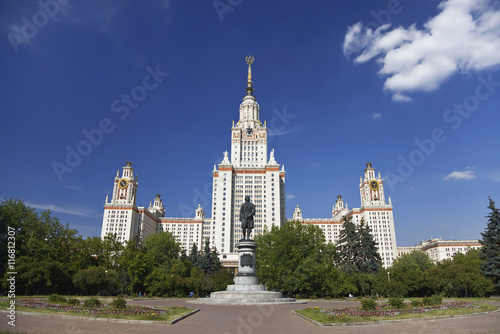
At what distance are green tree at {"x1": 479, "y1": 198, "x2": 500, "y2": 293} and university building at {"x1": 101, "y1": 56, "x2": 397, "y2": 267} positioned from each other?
237ft

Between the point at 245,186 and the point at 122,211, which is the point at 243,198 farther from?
the point at 122,211

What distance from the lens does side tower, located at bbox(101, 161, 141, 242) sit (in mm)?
128250

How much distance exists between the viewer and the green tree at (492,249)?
41.6 m

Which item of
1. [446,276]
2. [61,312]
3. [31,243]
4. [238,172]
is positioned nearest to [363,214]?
[238,172]

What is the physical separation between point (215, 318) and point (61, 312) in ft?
27.4

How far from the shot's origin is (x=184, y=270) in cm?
4934

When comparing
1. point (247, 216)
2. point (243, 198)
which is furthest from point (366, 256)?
point (243, 198)

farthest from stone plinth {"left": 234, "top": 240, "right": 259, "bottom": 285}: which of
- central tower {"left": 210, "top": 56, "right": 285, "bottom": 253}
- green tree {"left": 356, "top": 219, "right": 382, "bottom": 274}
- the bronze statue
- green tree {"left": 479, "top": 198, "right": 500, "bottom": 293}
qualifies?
central tower {"left": 210, "top": 56, "right": 285, "bottom": 253}

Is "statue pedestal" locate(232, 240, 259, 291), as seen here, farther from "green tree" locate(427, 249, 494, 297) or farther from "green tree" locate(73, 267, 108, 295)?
"green tree" locate(427, 249, 494, 297)

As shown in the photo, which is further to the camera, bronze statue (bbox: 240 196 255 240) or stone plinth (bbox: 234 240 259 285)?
bronze statue (bbox: 240 196 255 240)

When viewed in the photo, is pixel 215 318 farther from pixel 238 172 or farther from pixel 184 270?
pixel 238 172

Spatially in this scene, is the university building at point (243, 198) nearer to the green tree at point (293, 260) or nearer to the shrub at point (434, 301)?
the green tree at point (293, 260)

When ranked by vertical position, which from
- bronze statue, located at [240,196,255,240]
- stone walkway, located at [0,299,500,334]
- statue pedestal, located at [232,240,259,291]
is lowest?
stone walkway, located at [0,299,500,334]

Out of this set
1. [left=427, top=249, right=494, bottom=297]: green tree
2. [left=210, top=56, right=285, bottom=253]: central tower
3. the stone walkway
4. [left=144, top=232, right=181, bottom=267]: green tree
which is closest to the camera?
the stone walkway
